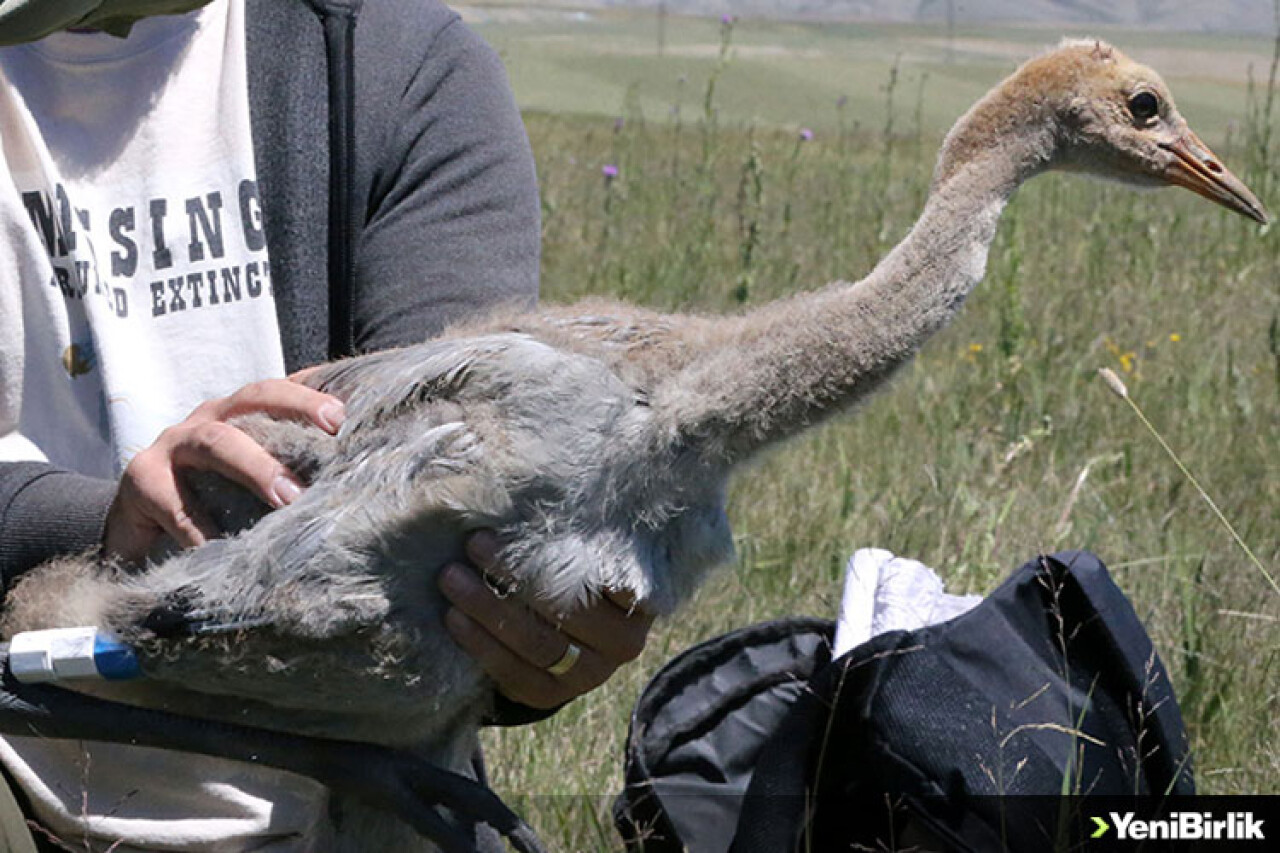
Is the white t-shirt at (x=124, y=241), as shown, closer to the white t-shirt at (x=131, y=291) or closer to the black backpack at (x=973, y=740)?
the white t-shirt at (x=131, y=291)

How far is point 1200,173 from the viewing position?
2.11 m

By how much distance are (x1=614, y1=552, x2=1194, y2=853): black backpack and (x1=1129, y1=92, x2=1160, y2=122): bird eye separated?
0.63 m

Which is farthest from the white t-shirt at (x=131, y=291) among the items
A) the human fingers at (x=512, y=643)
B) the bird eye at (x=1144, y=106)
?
the bird eye at (x=1144, y=106)

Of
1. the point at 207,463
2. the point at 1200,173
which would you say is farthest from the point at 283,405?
the point at 1200,173

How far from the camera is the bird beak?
2.09 meters

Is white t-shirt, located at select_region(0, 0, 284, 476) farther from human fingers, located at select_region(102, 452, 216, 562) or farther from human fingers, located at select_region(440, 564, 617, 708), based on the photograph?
human fingers, located at select_region(440, 564, 617, 708)

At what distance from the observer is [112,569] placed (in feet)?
5.98

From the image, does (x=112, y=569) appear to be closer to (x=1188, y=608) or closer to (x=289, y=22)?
(x=289, y=22)

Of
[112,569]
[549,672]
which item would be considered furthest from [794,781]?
[112,569]

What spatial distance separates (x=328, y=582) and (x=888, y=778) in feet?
3.01

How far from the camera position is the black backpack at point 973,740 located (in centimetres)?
214

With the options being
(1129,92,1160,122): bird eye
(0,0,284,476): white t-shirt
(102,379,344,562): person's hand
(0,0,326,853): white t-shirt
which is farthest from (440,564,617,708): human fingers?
(1129,92,1160,122): bird eye

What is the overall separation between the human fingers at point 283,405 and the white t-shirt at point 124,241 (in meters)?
0.20

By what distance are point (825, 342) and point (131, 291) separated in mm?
850
